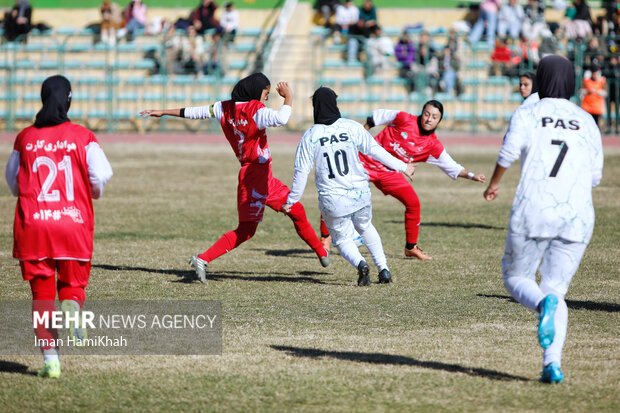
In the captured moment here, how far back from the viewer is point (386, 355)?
249 inches

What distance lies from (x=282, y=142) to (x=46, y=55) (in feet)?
31.4

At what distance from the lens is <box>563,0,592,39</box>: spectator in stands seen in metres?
28.8

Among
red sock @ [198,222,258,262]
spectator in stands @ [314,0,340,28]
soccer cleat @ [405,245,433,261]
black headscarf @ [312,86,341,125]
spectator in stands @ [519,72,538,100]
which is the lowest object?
soccer cleat @ [405,245,433,261]

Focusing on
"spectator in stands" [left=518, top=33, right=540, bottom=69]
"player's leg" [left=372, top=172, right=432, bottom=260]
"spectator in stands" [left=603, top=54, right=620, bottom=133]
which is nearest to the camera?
"player's leg" [left=372, top=172, right=432, bottom=260]

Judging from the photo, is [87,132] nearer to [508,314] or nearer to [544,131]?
[544,131]

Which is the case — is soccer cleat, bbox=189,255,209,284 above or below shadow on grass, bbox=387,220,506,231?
above

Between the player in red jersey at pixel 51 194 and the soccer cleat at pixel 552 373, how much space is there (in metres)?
3.02

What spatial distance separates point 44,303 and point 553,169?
3.35 m

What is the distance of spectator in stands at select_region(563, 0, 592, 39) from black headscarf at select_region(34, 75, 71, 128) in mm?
25537

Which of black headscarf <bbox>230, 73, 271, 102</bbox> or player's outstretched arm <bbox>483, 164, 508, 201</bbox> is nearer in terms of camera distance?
player's outstretched arm <bbox>483, 164, 508, 201</bbox>

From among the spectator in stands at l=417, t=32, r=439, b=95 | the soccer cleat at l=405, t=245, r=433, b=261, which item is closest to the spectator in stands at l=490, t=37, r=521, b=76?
the spectator in stands at l=417, t=32, r=439, b=95

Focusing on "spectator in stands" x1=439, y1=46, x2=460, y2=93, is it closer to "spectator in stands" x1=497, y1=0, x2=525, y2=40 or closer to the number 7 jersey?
"spectator in stands" x1=497, y1=0, x2=525, y2=40

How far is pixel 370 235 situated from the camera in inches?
346

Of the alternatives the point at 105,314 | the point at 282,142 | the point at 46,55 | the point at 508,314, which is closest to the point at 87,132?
the point at 105,314
